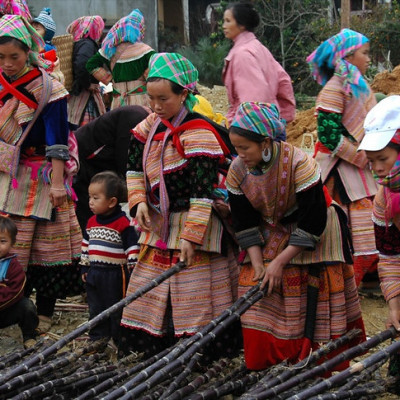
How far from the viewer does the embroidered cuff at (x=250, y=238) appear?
3.99 meters

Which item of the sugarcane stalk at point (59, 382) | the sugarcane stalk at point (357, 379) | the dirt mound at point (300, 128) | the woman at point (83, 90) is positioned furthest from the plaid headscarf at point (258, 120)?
the dirt mound at point (300, 128)

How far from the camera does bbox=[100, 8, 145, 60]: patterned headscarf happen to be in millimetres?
6387

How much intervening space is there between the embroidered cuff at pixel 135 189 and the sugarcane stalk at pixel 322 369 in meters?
1.34

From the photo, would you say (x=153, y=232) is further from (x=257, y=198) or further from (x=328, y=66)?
(x=328, y=66)

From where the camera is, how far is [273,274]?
3842 mm

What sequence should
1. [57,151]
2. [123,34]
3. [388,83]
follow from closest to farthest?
[57,151] < [123,34] < [388,83]

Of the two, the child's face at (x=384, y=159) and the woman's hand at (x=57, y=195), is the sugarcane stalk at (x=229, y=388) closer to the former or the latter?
the child's face at (x=384, y=159)

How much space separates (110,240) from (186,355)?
142cm

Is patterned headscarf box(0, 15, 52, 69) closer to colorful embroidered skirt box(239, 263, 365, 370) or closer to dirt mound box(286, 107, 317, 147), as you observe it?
colorful embroidered skirt box(239, 263, 365, 370)

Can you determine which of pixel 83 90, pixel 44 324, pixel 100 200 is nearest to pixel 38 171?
pixel 100 200

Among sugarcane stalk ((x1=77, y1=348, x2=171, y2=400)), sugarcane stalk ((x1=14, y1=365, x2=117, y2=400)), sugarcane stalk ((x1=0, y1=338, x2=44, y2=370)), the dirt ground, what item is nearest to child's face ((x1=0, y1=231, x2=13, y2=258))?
the dirt ground

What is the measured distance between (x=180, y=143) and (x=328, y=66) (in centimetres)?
188

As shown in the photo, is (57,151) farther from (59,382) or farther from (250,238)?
(59,382)

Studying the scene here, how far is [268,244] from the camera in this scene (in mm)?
4043
